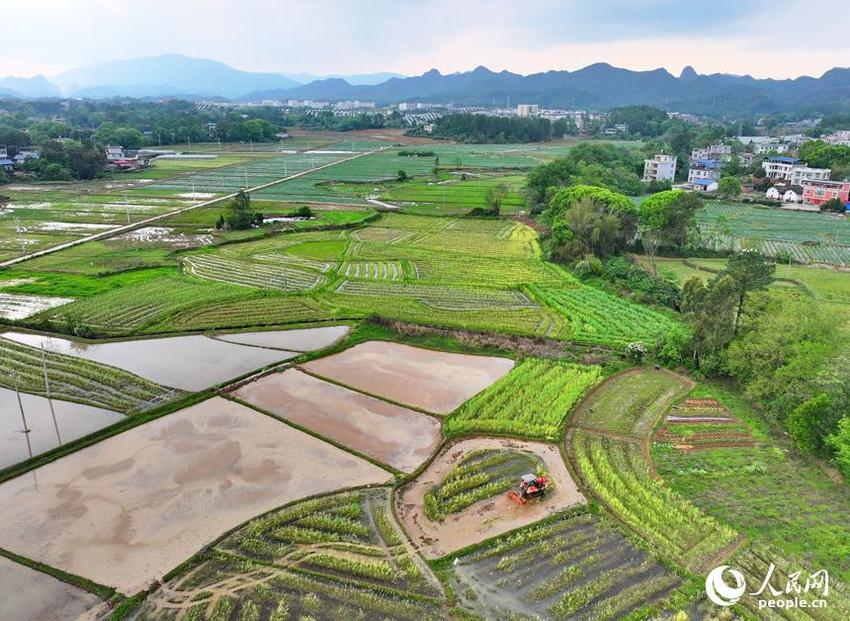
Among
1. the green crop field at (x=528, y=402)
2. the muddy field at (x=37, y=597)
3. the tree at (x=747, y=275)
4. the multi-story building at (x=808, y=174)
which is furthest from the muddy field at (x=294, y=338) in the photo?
the multi-story building at (x=808, y=174)

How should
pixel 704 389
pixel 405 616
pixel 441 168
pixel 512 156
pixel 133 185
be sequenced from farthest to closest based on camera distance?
1. pixel 512 156
2. pixel 441 168
3. pixel 133 185
4. pixel 704 389
5. pixel 405 616

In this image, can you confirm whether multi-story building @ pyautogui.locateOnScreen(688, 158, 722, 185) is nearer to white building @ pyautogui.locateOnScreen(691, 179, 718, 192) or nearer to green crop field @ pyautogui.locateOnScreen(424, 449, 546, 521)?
white building @ pyautogui.locateOnScreen(691, 179, 718, 192)

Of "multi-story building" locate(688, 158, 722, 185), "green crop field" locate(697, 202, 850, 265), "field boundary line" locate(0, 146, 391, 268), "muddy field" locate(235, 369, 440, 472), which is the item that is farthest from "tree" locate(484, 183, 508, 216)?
"muddy field" locate(235, 369, 440, 472)

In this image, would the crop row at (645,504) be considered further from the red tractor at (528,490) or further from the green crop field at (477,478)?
the green crop field at (477,478)

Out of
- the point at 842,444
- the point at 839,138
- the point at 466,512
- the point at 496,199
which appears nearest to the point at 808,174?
the point at 496,199

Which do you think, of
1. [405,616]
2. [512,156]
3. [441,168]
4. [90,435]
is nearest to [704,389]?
[405,616]

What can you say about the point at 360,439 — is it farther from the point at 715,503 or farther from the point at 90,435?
the point at 715,503
